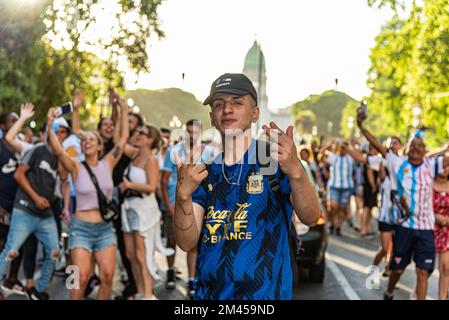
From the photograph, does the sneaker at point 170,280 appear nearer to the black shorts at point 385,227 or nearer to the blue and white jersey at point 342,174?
the black shorts at point 385,227

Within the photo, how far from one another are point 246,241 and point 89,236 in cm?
362

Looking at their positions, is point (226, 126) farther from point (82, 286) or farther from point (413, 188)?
point (413, 188)

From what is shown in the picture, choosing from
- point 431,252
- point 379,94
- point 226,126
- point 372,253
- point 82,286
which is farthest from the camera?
point 379,94

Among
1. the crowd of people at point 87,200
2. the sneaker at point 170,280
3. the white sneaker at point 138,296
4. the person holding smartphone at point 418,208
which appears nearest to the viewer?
the crowd of people at point 87,200

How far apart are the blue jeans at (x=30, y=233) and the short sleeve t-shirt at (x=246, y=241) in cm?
453

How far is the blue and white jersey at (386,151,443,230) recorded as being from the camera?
24.7ft

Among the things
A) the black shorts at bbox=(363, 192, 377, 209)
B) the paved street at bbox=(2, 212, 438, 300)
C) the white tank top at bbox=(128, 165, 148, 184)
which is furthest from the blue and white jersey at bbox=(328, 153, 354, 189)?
the white tank top at bbox=(128, 165, 148, 184)

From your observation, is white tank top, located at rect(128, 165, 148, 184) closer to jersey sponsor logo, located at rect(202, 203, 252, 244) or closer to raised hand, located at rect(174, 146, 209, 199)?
jersey sponsor logo, located at rect(202, 203, 252, 244)

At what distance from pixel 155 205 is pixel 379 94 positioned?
114 ft

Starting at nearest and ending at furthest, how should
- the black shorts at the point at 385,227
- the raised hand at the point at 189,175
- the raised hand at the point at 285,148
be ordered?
the raised hand at the point at 285,148 → the raised hand at the point at 189,175 → the black shorts at the point at 385,227

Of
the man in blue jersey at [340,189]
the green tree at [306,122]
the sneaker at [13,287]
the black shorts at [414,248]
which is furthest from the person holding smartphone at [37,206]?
the green tree at [306,122]

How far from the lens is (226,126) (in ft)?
10.9

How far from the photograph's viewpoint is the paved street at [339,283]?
8555mm
